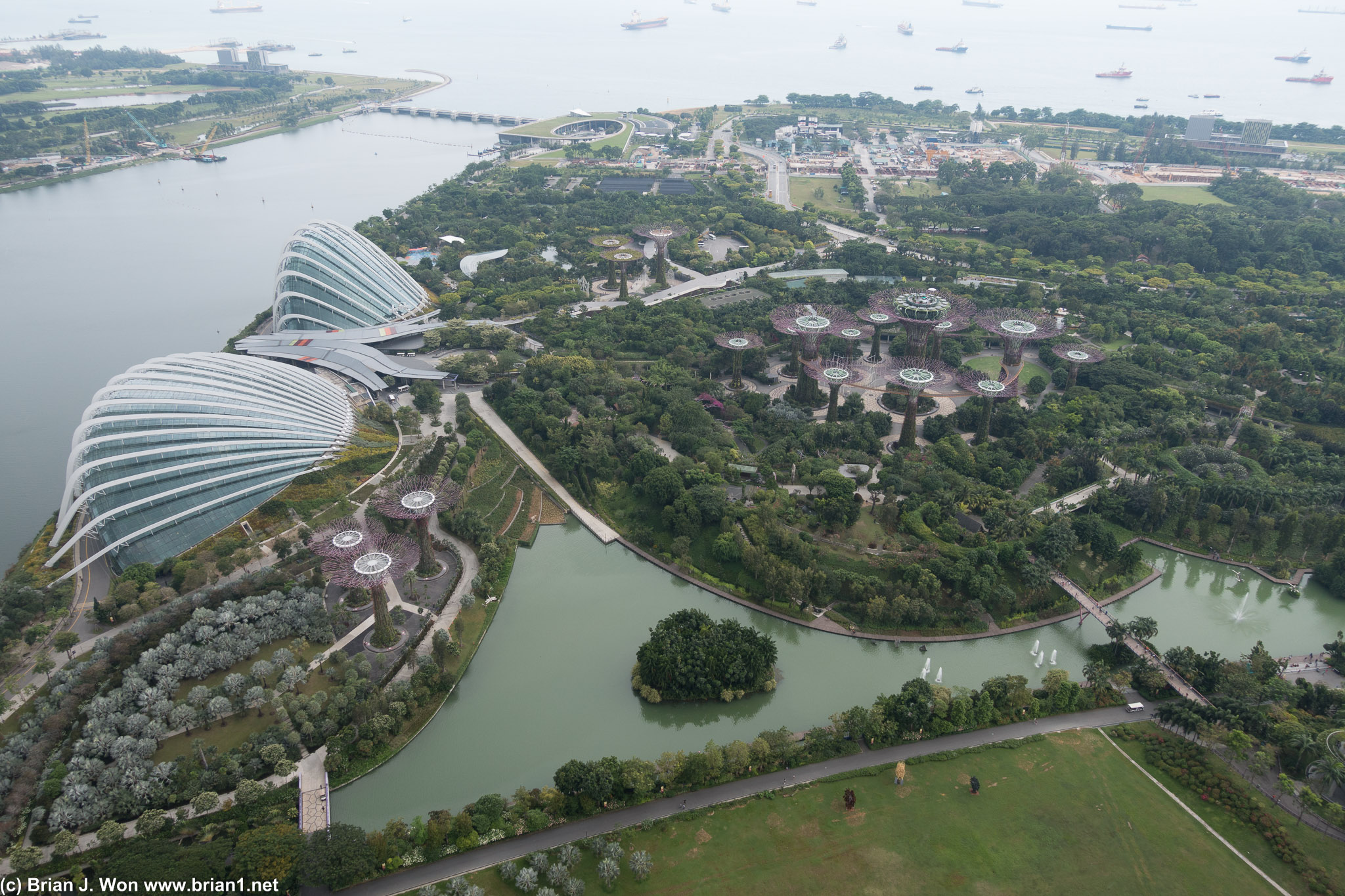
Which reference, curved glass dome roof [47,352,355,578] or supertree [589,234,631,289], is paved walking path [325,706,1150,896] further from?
supertree [589,234,631,289]

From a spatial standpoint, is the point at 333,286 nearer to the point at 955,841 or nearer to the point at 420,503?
the point at 420,503

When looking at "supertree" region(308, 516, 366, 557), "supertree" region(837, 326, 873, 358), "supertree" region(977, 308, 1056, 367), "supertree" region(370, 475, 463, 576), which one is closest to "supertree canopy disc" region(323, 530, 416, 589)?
"supertree" region(308, 516, 366, 557)

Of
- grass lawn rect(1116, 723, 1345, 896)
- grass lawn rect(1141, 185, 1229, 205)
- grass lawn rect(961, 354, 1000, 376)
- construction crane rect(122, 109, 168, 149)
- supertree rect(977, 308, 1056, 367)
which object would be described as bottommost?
grass lawn rect(1116, 723, 1345, 896)

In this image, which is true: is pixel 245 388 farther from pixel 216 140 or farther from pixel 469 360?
pixel 216 140

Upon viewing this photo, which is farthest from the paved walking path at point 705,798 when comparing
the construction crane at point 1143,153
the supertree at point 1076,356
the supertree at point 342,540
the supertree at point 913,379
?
the construction crane at point 1143,153

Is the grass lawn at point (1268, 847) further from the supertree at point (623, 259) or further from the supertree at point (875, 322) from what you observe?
the supertree at point (623, 259)

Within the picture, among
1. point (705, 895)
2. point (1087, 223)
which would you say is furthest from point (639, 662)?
point (1087, 223)
